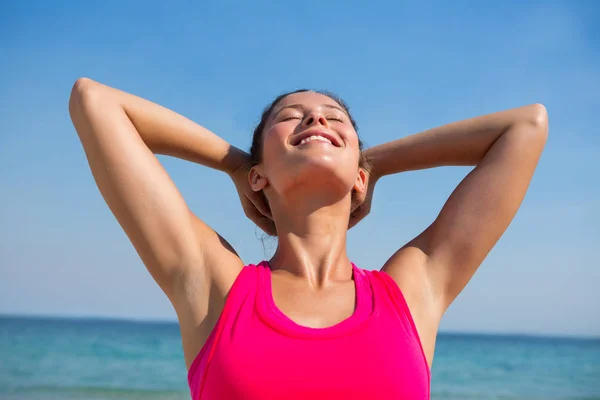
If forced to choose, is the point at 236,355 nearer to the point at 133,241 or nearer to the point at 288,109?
the point at 133,241

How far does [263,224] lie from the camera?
3082 mm

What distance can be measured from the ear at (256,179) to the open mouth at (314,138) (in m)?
0.31

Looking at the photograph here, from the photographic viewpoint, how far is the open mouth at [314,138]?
2572 millimetres

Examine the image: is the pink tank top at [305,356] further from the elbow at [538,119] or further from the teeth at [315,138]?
the elbow at [538,119]

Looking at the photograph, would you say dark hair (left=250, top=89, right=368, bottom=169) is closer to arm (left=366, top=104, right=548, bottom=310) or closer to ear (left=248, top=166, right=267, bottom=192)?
ear (left=248, top=166, right=267, bottom=192)

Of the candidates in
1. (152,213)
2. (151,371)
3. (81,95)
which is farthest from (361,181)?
(151,371)

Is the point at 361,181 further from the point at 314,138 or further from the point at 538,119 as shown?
the point at 538,119

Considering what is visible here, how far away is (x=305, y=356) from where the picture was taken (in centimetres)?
202

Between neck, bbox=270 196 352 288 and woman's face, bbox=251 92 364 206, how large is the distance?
0.28 ft

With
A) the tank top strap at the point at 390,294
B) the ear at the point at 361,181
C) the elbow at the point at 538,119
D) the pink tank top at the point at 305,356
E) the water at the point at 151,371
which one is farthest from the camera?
the water at the point at 151,371

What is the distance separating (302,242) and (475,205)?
29.2 inches

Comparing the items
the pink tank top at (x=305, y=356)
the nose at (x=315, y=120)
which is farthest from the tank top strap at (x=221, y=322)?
the nose at (x=315, y=120)

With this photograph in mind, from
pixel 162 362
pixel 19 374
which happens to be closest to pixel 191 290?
pixel 19 374

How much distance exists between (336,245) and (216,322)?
2.25 ft
